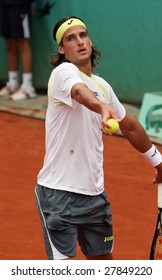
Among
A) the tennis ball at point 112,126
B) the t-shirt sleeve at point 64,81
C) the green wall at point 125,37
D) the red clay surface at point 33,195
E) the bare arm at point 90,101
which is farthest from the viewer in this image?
the green wall at point 125,37

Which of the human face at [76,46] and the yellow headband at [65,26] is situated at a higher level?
the yellow headband at [65,26]

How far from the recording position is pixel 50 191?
259 inches

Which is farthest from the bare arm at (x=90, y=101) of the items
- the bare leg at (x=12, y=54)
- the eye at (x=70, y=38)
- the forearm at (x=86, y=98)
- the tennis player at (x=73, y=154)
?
the bare leg at (x=12, y=54)

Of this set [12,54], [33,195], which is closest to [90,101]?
[33,195]

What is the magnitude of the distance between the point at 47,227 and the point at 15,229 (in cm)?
253

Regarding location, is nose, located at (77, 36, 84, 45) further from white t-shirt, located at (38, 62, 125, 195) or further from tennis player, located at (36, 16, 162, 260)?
white t-shirt, located at (38, 62, 125, 195)

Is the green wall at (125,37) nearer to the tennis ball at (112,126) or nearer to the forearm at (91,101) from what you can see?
the forearm at (91,101)

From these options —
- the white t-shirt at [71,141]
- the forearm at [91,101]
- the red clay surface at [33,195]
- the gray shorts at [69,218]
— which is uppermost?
the forearm at [91,101]

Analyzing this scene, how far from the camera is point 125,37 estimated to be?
1474cm

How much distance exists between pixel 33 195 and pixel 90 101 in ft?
14.5

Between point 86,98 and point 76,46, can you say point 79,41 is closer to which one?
point 76,46

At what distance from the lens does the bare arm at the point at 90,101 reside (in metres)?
5.74

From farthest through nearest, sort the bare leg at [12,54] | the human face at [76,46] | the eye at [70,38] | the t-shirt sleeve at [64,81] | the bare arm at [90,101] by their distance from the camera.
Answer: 1. the bare leg at [12,54]
2. the eye at [70,38]
3. the human face at [76,46]
4. the t-shirt sleeve at [64,81]
5. the bare arm at [90,101]

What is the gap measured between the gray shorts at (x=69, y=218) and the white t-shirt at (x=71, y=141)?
71 millimetres
